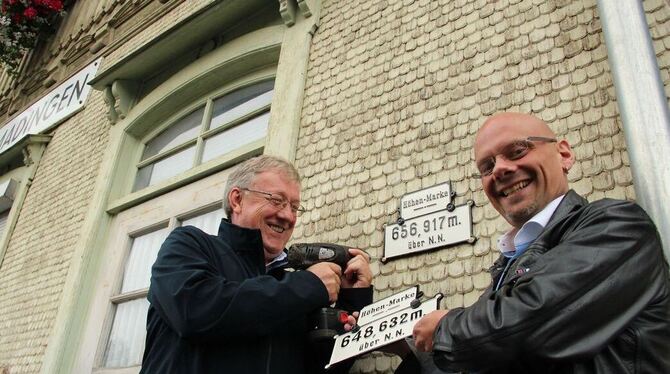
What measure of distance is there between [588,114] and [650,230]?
1143 mm

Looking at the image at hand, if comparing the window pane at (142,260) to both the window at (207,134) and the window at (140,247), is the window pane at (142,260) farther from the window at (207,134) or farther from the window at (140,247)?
the window at (207,134)

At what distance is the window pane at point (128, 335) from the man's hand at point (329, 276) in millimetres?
2758

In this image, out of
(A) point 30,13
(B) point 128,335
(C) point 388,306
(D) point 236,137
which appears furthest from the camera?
(A) point 30,13

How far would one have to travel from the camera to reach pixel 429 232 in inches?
97.1

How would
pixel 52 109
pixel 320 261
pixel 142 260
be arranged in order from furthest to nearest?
pixel 52 109 → pixel 142 260 → pixel 320 261

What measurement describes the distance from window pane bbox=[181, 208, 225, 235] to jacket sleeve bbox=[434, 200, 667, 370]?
3.03m

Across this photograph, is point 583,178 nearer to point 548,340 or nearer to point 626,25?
point 626,25

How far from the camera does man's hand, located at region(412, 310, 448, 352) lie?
138cm

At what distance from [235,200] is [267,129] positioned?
172 centimetres

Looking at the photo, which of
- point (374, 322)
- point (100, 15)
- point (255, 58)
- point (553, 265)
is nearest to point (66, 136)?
point (100, 15)

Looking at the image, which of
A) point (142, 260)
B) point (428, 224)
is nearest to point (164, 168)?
point (142, 260)

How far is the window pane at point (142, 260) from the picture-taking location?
174 inches

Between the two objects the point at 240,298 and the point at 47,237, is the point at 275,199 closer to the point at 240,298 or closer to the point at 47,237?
the point at 240,298

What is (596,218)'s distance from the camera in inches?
49.3
